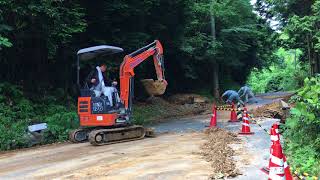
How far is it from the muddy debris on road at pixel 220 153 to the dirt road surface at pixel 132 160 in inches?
6.0

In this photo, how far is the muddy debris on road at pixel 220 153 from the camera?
7879 millimetres

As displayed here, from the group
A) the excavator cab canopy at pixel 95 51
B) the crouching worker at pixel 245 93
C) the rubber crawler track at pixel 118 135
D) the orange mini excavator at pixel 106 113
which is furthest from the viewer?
the crouching worker at pixel 245 93

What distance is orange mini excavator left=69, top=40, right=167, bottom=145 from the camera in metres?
13.2

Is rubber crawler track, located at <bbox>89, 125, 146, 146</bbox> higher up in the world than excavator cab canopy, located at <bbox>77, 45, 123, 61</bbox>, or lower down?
lower down

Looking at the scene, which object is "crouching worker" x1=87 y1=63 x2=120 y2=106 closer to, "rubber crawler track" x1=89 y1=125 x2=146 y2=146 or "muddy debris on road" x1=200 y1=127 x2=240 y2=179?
"rubber crawler track" x1=89 y1=125 x2=146 y2=146

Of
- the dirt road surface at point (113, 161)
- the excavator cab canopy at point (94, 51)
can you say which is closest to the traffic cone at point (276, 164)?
the dirt road surface at point (113, 161)

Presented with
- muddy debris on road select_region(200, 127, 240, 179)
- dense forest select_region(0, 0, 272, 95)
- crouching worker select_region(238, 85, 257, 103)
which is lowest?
muddy debris on road select_region(200, 127, 240, 179)

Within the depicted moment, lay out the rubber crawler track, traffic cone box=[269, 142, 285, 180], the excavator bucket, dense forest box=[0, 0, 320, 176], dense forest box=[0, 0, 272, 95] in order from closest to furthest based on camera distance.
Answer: traffic cone box=[269, 142, 285, 180]
the rubber crawler track
dense forest box=[0, 0, 320, 176]
the excavator bucket
dense forest box=[0, 0, 272, 95]

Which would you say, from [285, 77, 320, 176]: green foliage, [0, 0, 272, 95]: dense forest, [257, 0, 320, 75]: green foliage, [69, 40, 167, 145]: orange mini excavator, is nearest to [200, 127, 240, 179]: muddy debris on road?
[285, 77, 320, 176]: green foliage

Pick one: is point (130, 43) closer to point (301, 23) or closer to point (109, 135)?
point (109, 135)

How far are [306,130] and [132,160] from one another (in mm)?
3783

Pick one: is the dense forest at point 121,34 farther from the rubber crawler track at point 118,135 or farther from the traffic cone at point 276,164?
the traffic cone at point 276,164

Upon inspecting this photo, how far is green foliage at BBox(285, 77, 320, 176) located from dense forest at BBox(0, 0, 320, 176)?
2 centimetres

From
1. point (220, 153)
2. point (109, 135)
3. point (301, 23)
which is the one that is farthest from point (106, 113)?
point (301, 23)
